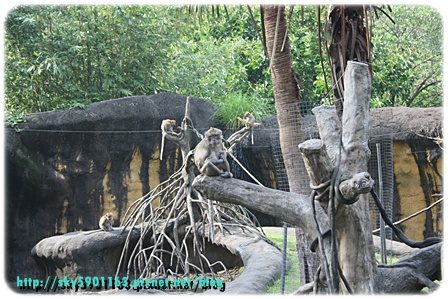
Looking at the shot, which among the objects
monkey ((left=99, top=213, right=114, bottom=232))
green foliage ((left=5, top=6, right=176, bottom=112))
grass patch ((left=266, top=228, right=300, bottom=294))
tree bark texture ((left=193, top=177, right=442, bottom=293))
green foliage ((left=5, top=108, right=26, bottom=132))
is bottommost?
grass patch ((left=266, top=228, right=300, bottom=294))

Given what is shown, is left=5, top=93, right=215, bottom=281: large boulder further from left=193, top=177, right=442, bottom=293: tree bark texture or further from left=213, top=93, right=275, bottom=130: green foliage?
left=193, top=177, right=442, bottom=293: tree bark texture

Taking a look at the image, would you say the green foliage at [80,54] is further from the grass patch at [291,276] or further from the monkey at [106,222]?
the grass patch at [291,276]

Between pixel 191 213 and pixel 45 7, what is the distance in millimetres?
6698

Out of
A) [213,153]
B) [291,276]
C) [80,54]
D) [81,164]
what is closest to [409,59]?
[80,54]

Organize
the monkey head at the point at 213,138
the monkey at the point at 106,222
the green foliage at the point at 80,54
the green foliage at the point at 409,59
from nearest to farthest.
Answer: the monkey head at the point at 213,138 → the monkey at the point at 106,222 → the green foliage at the point at 80,54 → the green foliage at the point at 409,59

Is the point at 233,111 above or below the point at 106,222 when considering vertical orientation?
above

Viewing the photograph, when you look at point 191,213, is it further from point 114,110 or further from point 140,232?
point 114,110

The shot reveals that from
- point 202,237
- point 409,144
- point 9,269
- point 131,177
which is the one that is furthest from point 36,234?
point 409,144

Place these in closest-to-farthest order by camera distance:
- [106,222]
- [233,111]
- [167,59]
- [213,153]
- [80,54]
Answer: [213,153] → [106,222] → [233,111] → [80,54] → [167,59]

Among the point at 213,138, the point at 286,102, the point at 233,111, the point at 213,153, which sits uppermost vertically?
the point at 233,111

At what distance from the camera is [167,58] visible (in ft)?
46.1

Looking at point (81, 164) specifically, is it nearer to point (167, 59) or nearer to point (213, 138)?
point (167, 59)

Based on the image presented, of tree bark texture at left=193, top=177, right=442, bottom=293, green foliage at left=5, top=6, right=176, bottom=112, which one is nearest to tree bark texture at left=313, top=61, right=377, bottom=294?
tree bark texture at left=193, top=177, right=442, bottom=293

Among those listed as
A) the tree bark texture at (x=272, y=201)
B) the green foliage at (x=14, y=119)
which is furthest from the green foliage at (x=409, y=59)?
the tree bark texture at (x=272, y=201)
